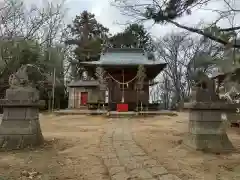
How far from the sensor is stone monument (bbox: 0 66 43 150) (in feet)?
21.1

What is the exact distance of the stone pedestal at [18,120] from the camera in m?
6.43

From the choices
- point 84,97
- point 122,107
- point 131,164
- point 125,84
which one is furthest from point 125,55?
point 131,164

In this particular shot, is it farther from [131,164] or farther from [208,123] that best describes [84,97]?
[131,164]

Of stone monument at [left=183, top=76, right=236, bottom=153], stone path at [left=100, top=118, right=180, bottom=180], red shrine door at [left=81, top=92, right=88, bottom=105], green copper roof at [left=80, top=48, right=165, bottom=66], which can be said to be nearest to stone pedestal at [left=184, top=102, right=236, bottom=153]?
stone monument at [left=183, top=76, right=236, bottom=153]

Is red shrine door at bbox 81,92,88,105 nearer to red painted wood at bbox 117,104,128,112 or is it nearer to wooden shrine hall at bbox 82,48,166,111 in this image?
wooden shrine hall at bbox 82,48,166,111

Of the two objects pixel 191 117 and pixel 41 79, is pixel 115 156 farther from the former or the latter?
pixel 41 79

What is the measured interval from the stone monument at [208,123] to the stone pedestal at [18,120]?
3746mm

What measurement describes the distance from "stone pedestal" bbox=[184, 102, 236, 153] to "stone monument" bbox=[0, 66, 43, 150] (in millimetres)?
3746

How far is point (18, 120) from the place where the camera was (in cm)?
655

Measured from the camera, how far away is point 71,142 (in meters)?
7.55

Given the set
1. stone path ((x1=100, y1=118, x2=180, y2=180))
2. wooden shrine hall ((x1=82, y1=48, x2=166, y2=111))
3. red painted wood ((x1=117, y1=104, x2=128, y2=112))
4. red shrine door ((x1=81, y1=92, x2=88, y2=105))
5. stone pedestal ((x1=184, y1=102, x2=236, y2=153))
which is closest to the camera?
stone path ((x1=100, y1=118, x2=180, y2=180))

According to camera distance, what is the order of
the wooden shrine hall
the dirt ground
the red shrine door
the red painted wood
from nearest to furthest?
the dirt ground
the red painted wood
the wooden shrine hall
the red shrine door

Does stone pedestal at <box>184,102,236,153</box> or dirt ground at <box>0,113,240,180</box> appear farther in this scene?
stone pedestal at <box>184,102,236,153</box>

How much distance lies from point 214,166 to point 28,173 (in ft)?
10.4
